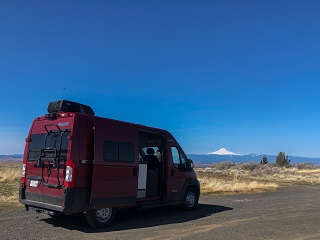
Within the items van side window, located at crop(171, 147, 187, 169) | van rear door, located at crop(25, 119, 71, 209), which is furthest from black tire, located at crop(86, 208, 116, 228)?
van side window, located at crop(171, 147, 187, 169)

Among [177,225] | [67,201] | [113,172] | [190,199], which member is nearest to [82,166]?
[67,201]

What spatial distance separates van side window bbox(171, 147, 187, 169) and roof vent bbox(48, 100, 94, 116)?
3.40 meters

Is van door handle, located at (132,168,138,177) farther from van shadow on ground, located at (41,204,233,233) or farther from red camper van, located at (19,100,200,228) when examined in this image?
van shadow on ground, located at (41,204,233,233)

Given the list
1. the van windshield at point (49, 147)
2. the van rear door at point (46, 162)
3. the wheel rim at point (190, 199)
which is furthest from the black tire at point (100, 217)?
the wheel rim at point (190, 199)

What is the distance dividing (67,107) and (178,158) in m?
4.49

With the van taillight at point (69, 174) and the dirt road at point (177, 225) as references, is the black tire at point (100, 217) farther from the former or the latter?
the van taillight at point (69, 174)

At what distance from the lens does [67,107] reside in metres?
9.22

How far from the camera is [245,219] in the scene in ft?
35.0

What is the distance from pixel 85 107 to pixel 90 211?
9.27 ft

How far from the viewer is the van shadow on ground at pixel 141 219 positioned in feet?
30.0

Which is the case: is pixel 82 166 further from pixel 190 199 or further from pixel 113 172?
pixel 190 199

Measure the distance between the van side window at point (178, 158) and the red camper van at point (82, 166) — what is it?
4.28ft

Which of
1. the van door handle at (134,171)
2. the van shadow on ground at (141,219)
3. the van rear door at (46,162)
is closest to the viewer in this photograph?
the van rear door at (46,162)

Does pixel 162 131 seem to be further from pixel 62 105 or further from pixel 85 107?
pixel 62 105
